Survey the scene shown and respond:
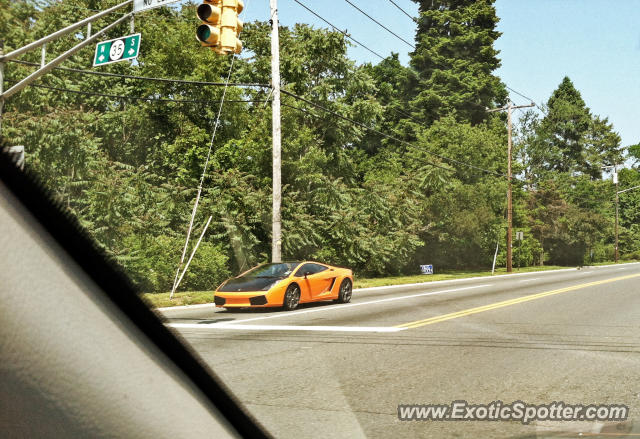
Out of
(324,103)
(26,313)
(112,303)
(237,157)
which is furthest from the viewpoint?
(324,103)

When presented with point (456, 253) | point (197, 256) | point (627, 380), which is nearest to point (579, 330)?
point (627, 380)

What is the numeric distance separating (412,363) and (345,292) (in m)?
8.46

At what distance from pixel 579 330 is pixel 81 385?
9.80 m

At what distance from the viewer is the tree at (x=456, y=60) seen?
5550 cm

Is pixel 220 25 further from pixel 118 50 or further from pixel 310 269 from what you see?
pixel 310 269

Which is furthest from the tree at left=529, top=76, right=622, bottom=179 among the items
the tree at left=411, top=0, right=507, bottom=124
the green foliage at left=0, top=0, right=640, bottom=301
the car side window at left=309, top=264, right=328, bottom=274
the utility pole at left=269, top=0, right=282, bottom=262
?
the car side window at left=309, top=264, right=328, bottom=274

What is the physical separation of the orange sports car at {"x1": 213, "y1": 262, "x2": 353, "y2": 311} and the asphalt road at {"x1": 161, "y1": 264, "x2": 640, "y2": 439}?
36 centimetres

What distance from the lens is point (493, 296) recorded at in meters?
16.7

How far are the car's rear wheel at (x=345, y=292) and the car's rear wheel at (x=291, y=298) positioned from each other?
184 cm

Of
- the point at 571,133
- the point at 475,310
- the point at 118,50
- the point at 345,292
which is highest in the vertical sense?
the point at 571,133

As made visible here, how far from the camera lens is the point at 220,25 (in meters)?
10.8

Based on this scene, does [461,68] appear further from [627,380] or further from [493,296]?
[627,380]

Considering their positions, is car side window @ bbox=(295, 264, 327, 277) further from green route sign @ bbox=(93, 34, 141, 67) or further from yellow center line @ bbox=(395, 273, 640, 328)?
green route sign @ bbox=(93, 34, 141, 67)

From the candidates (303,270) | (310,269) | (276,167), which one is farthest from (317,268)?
(276,167)
